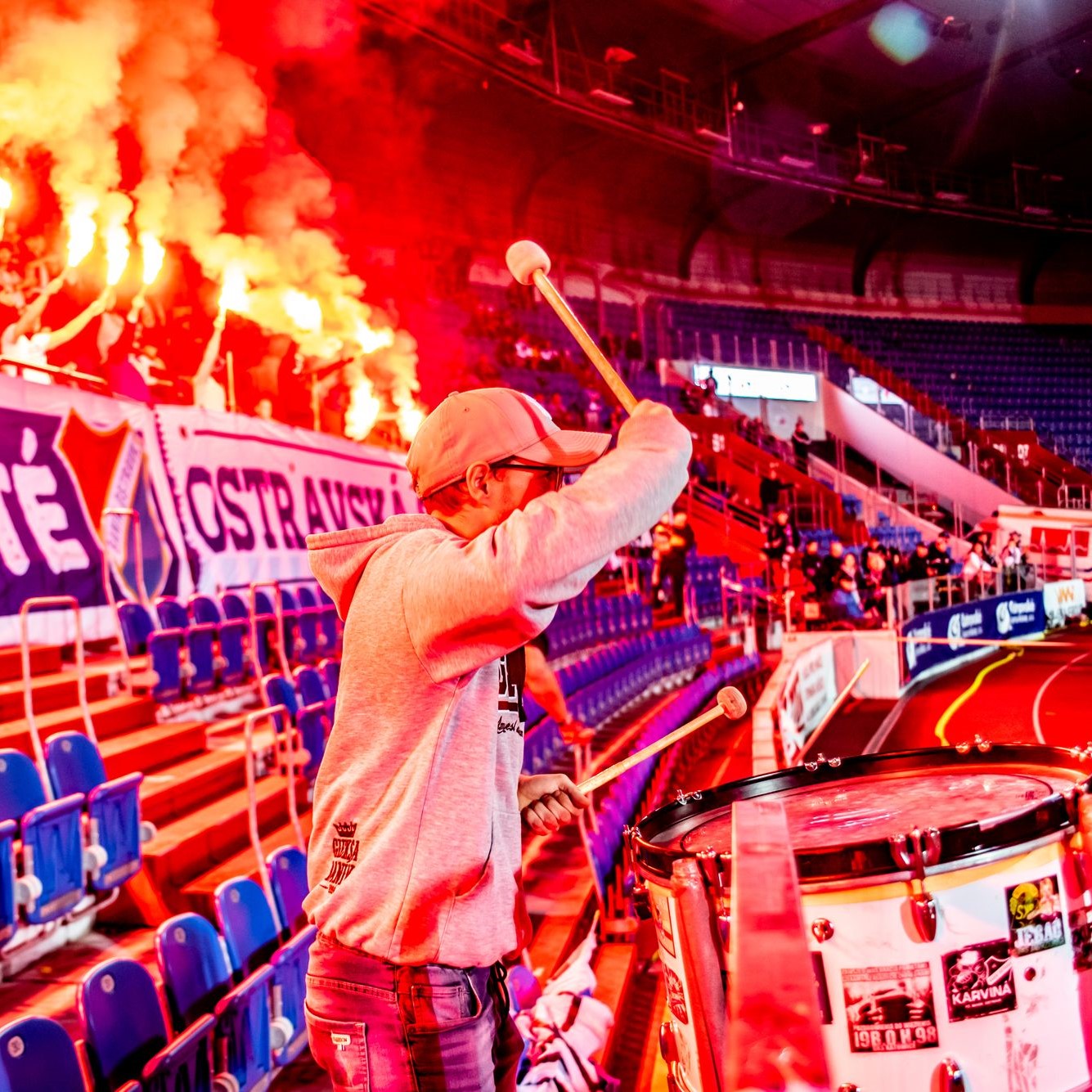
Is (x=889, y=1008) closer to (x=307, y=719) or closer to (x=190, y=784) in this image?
(x=307, y=719)

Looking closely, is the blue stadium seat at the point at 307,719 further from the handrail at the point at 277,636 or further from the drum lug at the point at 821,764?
the drum lug at the point at 821,764

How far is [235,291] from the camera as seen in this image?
594 inches

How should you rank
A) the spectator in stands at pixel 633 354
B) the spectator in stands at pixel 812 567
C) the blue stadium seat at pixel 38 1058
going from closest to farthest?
the blue stadium seat at pixel 38 1058
the spectator in stands at pixel 812 567
the spectator in stands at pixel 633 354

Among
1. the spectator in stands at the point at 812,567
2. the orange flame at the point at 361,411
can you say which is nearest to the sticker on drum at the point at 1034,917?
the spectator in stands at the point at 812,567

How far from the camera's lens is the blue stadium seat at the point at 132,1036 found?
2549 mm

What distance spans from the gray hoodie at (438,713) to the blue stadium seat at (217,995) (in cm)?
162

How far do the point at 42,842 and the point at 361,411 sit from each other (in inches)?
540

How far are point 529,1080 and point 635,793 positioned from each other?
3283 millimetres

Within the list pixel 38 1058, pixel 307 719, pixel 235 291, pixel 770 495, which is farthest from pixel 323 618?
pixel 770 495

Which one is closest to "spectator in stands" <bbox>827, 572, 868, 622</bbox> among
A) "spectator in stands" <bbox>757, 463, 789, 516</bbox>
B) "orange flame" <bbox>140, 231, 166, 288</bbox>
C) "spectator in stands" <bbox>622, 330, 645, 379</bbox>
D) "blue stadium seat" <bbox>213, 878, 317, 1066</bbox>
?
"spectator in stands" <bbox>757, 463, 789, 516</bbox>

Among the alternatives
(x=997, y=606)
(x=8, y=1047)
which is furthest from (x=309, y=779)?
(x=997, y=606)

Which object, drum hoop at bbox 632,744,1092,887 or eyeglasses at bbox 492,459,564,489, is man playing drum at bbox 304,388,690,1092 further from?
drum hoop at bbox 632,744,1092,887

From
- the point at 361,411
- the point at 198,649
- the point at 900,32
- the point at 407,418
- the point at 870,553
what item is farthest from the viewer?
the point at 900,32

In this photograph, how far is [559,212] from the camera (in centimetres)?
2455
